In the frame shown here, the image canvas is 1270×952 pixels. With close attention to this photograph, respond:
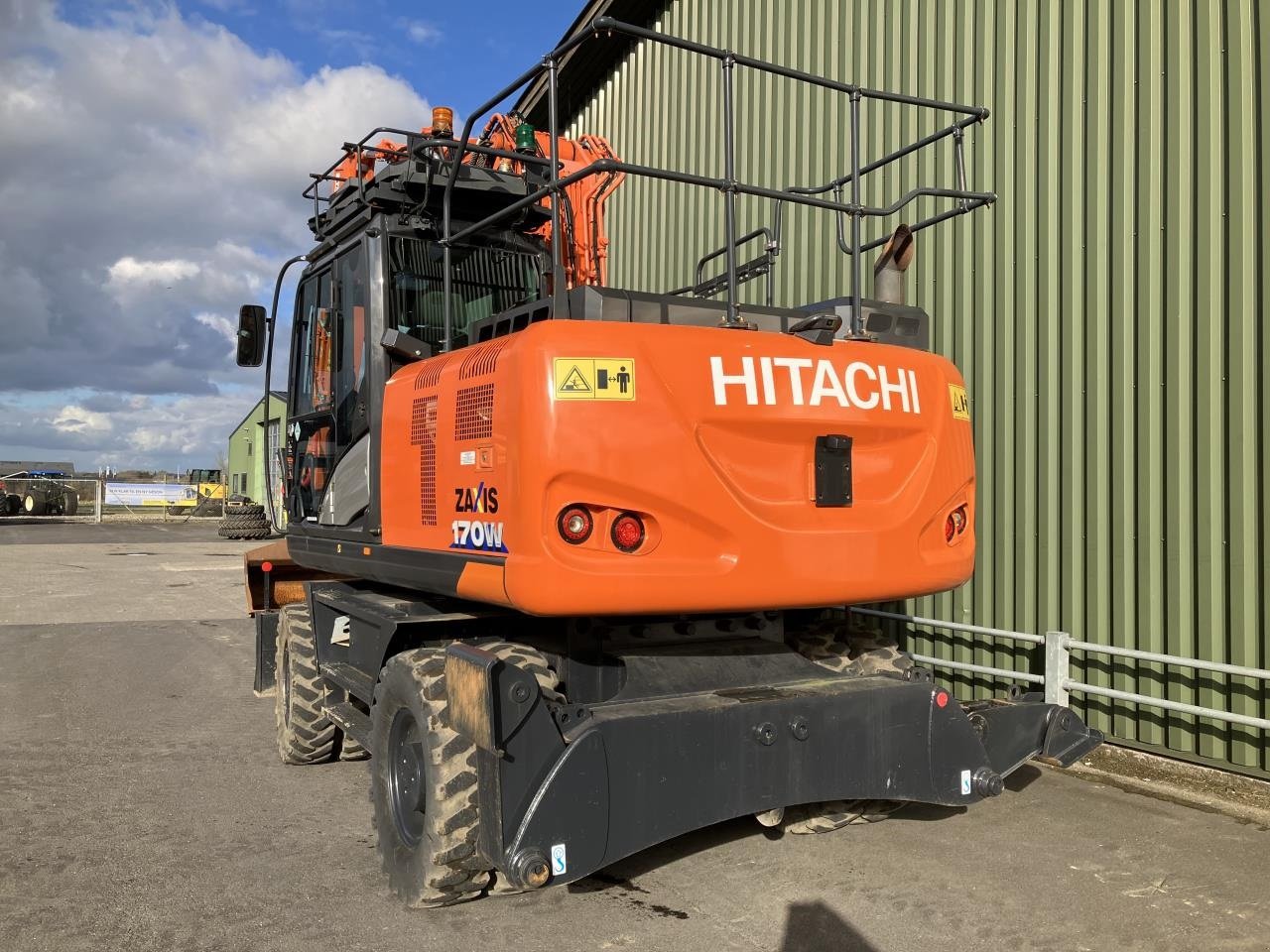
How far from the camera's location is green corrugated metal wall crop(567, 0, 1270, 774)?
19.6ft

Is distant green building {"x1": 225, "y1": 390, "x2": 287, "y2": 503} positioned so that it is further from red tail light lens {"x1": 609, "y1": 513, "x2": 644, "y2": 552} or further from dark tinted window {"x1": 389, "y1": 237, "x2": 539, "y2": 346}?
red tail light lens {"x1": 609, "y1": 513, "x2": 644, "y2": 552}

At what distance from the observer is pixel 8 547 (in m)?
26.2

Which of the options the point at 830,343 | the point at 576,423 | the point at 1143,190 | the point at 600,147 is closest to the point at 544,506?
the point at 576,423

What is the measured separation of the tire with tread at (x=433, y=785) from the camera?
13.0ft

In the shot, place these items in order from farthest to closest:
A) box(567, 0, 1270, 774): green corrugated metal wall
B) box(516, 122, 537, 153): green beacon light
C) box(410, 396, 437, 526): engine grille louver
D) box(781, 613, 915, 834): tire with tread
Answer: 1. box(516, 122, 537, 153): green beacon light
2. box(567, 0, 1270, 774): green corrugated metal wall
3. box(781, 613, 915, 834): tire with tread
4. box(410, 396, 437, 526): engine grille louver

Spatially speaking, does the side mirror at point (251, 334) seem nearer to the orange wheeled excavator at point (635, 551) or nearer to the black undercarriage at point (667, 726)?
the orange wheeled excavator at point (635, 551)

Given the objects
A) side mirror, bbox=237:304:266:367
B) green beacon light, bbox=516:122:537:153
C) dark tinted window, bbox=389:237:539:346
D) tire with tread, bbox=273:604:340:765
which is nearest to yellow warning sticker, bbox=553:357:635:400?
dark tinted window, bbox=389:237:539:346

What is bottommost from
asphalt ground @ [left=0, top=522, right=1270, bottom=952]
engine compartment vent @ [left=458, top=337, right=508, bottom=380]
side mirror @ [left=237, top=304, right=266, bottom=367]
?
asphalt ground @ [left=0, top=522, right=1270, bottom=952]

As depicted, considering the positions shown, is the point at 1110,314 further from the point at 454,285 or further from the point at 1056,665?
the point at 454,285

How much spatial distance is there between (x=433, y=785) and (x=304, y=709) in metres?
2.75

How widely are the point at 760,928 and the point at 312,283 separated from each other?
4473 millimetres

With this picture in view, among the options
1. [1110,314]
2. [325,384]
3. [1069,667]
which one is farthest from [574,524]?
[1110,314]

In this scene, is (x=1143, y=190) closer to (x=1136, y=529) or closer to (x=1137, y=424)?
(x=1137, y=424)

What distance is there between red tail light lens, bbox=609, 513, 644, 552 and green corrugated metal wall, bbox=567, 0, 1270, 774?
3976 mm
